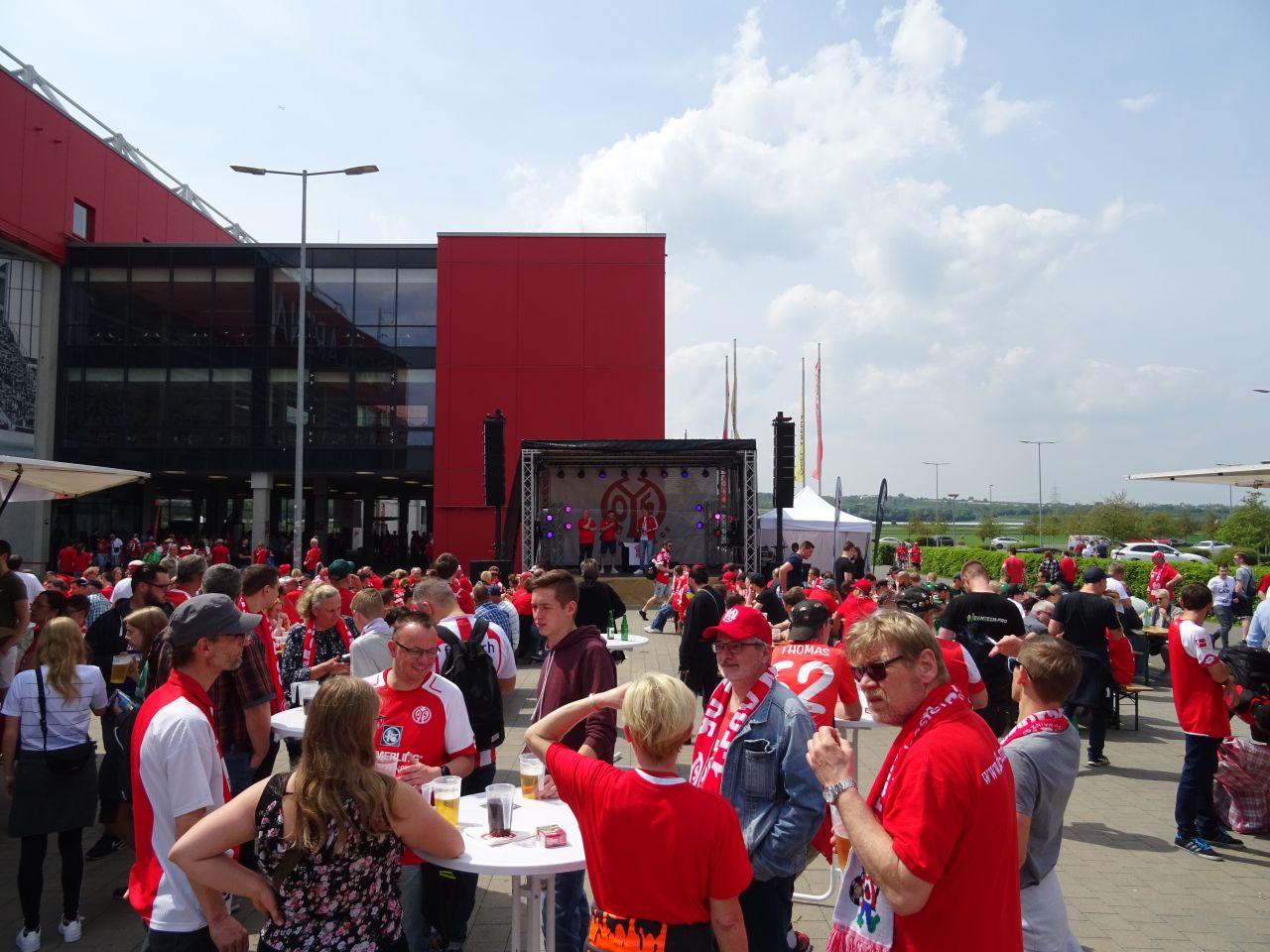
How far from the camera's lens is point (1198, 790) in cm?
538

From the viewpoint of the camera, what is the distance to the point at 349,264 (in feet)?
86.3

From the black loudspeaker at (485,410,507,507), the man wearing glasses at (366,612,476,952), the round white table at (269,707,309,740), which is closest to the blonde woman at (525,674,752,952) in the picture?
the man wearing glasses at (366,612,476,952)

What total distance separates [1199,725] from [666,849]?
4.65m

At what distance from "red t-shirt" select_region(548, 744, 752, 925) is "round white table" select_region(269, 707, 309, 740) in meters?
2.69

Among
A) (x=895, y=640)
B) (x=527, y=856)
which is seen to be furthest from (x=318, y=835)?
(x=895, y=640)

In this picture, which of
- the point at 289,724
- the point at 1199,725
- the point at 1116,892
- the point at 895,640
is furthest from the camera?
the point at 1199,725

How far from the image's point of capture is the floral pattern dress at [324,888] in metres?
2.19

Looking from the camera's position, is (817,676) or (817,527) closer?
(817,676)

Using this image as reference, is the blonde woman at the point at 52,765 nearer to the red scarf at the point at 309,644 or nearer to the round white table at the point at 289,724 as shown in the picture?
the round white table at the point at 289,724

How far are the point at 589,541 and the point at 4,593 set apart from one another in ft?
50.6

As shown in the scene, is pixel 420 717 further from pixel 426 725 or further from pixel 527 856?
pixel 527 856

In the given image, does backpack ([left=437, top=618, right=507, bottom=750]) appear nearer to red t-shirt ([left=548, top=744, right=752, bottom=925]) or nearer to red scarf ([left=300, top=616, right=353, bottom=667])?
red scarf ([left=300, top=616, right=353, bottom=667])

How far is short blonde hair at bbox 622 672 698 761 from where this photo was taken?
224cm

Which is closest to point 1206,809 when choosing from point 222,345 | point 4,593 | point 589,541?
point 4,593
